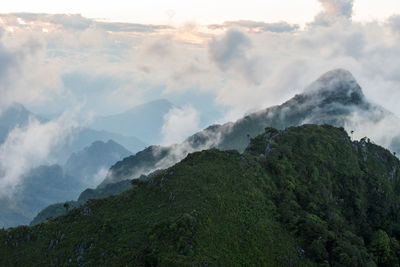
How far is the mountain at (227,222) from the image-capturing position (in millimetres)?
57250

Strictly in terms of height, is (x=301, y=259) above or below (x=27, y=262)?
above

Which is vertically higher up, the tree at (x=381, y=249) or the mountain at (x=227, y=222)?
the mountain at (x=227, y=222)

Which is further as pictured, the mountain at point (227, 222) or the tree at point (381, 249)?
the tree at point (381, 249)

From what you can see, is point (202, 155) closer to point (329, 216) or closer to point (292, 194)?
point (292, 194)

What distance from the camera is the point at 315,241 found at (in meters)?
62.8

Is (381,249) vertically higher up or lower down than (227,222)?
lower down

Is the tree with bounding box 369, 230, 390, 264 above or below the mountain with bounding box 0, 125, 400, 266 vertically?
below

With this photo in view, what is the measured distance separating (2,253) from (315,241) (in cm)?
7436

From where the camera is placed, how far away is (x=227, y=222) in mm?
62125

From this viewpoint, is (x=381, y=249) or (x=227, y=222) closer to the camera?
(x=227, y=222)

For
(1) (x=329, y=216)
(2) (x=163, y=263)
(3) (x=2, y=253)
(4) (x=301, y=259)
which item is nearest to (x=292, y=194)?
(1) (x=329, y=216)

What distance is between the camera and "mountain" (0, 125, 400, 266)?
57250mm

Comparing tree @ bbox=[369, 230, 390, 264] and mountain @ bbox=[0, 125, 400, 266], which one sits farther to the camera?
tree @ bbox=[369, 230, 390, 264]

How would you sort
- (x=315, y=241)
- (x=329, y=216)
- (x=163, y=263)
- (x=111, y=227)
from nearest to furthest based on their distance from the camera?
(x=163, y=263)
(x=315, y=241)
(x=111, y=227)
(x=329, y=216)
